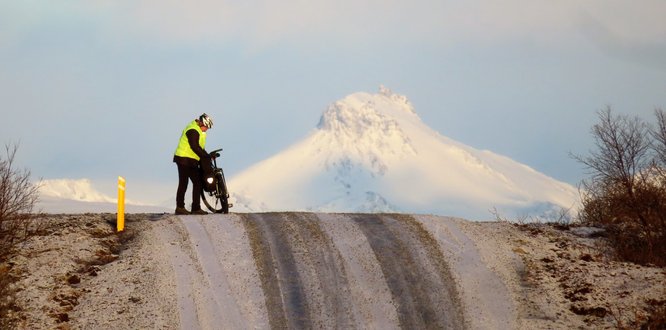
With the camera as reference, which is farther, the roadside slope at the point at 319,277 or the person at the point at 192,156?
the person at the point at 192,156

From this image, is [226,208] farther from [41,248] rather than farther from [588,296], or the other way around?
[588,296]

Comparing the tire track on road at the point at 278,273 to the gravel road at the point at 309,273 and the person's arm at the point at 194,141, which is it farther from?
the person's arm at the point at 194,141

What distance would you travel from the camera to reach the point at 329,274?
53.9ft

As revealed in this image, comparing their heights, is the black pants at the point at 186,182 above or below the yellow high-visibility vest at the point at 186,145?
below

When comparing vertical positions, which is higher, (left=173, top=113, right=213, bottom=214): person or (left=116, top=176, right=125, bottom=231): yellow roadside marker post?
(left=173, top=113, right=213, bottom=214): person

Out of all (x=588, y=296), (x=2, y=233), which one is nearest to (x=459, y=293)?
(x=588, y=296)

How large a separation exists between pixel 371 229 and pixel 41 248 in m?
5.99

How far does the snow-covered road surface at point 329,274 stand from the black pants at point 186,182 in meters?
1.80

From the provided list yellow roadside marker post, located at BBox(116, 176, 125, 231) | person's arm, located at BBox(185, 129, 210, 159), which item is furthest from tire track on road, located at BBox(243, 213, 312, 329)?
yellow roadside marker post, located at BBox(116, 176, 125, 231)

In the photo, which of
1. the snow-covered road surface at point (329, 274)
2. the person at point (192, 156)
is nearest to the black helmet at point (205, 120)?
the person at point (192, 156)

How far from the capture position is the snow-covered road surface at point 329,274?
15086mm

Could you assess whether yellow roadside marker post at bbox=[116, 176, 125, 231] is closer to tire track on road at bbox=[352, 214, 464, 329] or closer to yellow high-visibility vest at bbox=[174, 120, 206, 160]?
yellow high-visibility vest at bbox=[174, 120, 206, 160]

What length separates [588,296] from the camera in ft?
51.9

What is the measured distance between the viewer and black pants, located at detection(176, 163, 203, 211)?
20844 mm
